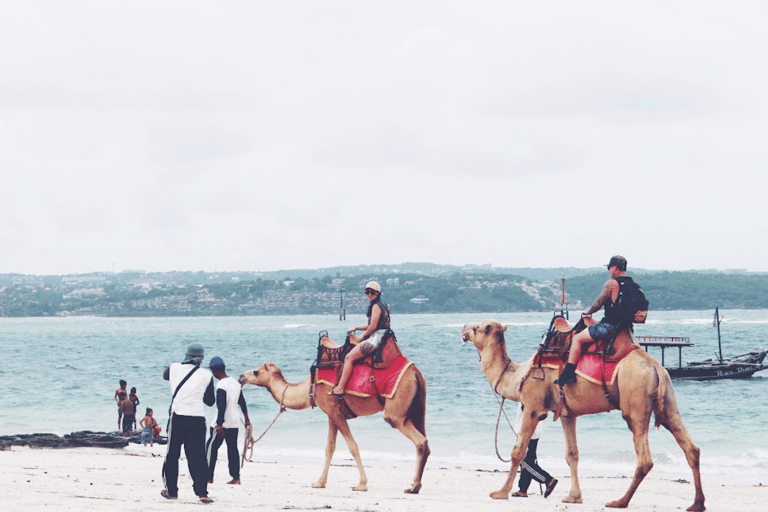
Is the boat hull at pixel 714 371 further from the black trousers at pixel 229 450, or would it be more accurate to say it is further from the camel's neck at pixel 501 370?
the black trousers at pixel 229 450

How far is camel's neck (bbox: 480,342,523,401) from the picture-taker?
50.7 feet

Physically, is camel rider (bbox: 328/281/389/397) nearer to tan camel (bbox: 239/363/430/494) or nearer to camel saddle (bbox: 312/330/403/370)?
camel saddle (bbox: 312/330/403/370)

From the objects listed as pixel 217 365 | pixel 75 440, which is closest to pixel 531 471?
pixel 217 365

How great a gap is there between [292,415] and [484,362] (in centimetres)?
2243

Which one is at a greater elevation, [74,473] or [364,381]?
[364,381]

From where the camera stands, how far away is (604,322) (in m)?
14.3

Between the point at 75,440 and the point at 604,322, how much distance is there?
1596cm

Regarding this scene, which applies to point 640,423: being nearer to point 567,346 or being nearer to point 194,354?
point 567,346

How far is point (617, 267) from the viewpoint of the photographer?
14594mm

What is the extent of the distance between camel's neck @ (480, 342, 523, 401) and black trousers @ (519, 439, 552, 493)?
0.95 m

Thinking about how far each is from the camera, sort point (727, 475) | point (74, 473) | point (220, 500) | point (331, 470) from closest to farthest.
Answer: point (220, 500), point (74, 473), point (331, 470), point (727, 475)

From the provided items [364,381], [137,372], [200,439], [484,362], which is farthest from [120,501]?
[137,372]

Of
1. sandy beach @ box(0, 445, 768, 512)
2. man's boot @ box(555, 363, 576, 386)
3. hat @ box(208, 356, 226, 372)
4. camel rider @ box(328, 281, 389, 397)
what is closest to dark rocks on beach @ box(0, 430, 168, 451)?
sandy beach @ box(0, 445, 768, 512)

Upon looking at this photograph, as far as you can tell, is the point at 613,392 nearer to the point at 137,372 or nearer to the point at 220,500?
the point at 220,500
